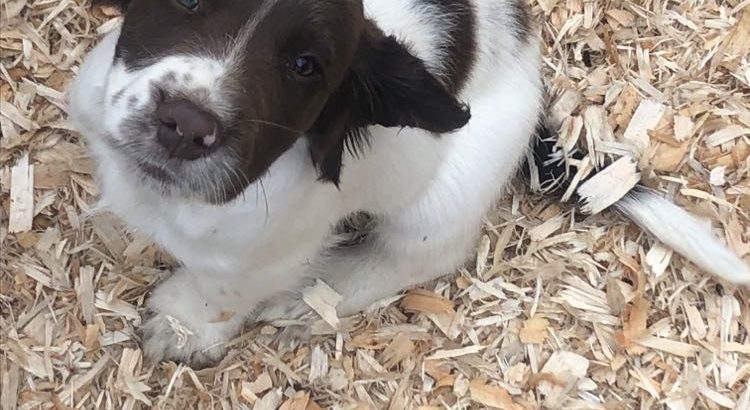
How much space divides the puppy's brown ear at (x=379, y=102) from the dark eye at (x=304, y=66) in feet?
0.40

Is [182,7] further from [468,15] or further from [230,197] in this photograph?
[468,15]

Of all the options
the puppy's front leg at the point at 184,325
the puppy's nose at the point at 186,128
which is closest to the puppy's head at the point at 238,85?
the puppy's nose at the point at 186,128

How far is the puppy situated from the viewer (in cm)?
218

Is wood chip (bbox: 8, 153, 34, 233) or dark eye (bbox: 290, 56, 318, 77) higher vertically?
dark eye (bbox: 290, 56, 318, 77)

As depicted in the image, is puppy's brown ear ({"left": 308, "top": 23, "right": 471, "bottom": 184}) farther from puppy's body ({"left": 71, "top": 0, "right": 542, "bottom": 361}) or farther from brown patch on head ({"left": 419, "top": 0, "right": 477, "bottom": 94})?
brown patch on head ({"left": 419, "top": 0, "right": 477, "bottom": 94})

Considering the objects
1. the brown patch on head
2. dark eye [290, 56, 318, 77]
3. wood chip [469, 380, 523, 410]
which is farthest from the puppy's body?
wood chip [469, 380, 523, 410]

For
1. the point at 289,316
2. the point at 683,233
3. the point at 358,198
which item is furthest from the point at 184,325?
the point at 683,233

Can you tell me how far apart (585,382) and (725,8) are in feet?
4.98

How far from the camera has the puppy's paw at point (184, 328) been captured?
11.0 ft

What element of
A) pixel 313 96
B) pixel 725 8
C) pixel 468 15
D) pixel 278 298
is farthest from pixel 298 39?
pixel 725 8

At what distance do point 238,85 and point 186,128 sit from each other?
0.17m

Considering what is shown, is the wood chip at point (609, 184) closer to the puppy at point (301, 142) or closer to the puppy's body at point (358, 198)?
Result: the puppy at point (301, 142)

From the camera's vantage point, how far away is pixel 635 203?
3.40 m

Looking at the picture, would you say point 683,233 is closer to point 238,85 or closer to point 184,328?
point 184,328
